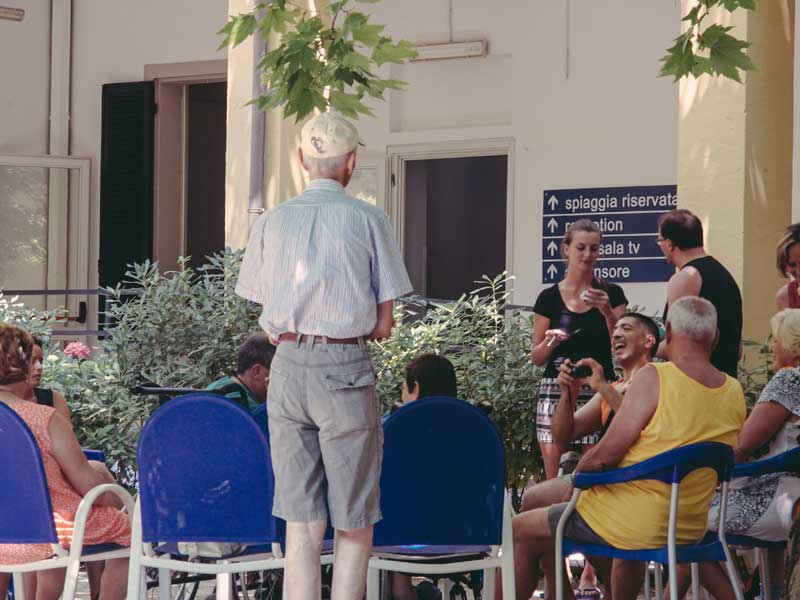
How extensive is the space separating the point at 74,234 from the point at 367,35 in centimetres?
815

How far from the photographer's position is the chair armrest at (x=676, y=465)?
442 centimetres

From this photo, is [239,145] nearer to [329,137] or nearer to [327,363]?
[329,137]

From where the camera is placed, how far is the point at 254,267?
4242 mm

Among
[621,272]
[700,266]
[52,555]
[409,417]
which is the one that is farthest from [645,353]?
[621,272]

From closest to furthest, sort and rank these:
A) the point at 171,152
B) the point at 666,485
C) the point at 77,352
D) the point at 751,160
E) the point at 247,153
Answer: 1. the point at 666,485
2. the point at 751,160
3. the point at 77,352
4. the point at 247,153
5. the point at 171,152

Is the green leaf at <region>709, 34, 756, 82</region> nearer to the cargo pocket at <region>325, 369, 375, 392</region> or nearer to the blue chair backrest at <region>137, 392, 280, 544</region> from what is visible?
the cargo pocket at <region>325, 369, 375, 392</region>

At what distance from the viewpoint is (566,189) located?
11.1 meters

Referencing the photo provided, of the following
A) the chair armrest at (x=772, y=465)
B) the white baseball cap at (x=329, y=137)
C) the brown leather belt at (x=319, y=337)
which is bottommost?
the chair armrest at (x=772, y=465)

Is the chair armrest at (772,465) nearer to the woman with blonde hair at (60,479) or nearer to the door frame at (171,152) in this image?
the woman with blonde hair at (60,479)

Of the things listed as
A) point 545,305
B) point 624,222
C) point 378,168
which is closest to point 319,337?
point 545,305

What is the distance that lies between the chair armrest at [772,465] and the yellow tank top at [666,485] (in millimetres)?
237

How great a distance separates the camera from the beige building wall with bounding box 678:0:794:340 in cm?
712

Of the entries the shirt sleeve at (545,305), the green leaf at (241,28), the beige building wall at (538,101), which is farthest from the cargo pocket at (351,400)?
the beige building wall at (538,101)

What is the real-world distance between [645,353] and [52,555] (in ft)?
7.60
